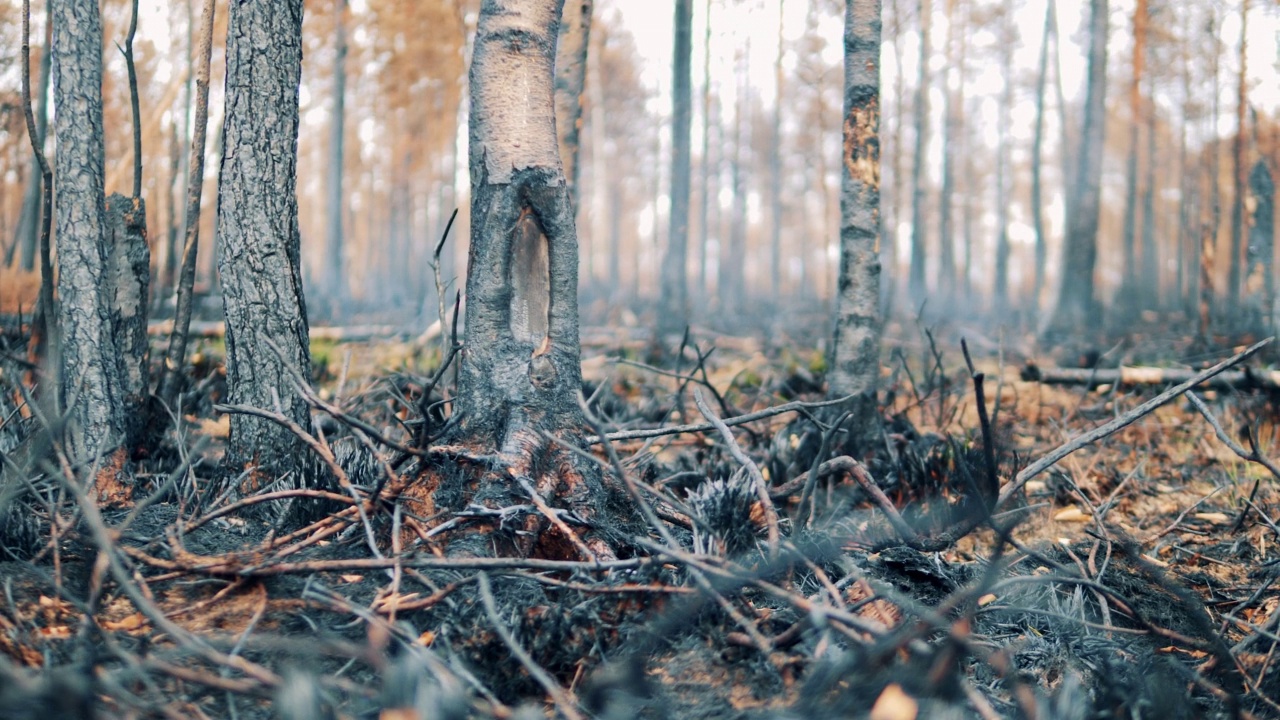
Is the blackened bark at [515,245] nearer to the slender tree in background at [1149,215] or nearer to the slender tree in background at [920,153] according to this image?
the slender tree in background at [920,153]

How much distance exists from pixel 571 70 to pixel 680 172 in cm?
637

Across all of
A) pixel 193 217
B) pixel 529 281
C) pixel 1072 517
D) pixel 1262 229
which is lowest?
pixel 1072 517

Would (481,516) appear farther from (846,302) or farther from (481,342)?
(846,302)

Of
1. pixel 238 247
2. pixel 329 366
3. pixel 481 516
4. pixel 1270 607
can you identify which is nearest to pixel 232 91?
pixel 238 247

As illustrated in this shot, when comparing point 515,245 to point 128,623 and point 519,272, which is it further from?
point 128,623

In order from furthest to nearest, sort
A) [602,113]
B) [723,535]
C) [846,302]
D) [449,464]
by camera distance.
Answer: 1. [602,113]
2. [846,302]
3. [723,535]
4. [449,464]

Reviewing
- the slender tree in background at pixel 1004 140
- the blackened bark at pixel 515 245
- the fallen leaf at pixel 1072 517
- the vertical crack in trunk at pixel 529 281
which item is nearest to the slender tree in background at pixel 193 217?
the blackened bark at pixel 515 245

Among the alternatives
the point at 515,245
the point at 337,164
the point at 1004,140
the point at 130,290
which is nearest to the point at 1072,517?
the point at 515,245

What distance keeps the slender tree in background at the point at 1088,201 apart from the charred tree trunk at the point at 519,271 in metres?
11.5

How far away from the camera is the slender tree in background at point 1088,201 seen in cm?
1279

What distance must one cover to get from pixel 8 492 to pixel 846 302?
414 centimetres

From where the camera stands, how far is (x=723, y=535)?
Answer: 3170mm

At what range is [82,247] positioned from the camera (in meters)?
3.33

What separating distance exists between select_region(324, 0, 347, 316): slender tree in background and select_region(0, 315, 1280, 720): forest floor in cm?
1176
